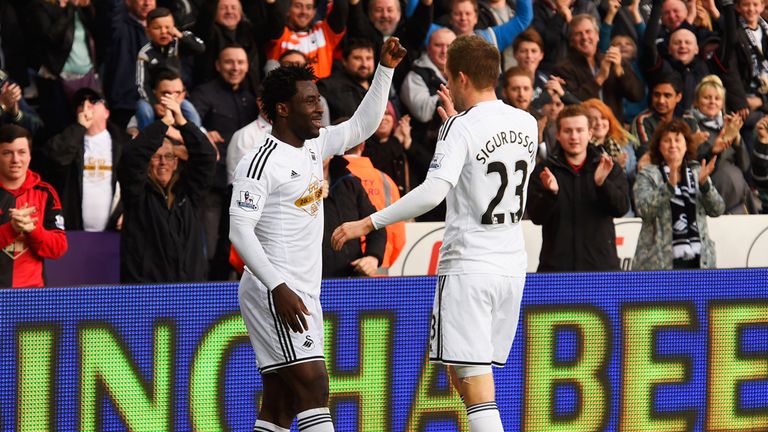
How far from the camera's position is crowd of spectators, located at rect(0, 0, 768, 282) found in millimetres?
8742

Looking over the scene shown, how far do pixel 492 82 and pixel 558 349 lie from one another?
81.7 inches

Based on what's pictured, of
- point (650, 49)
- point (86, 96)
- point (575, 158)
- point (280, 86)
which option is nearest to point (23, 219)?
point (86, 96)

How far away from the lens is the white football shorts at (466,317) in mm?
6070

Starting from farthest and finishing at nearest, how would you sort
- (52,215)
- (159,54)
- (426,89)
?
(426,89) < (159,54) < (52,215)

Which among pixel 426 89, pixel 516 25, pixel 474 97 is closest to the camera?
pixel 474 97

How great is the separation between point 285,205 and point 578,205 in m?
3.57

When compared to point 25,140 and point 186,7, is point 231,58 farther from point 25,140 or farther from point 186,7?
point 25,140

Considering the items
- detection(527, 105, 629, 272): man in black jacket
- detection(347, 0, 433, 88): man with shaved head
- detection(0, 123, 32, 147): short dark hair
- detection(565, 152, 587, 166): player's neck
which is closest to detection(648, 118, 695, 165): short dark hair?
detection(527, 105, 629, 272): man in black jacket

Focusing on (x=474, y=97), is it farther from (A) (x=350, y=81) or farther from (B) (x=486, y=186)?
(A) (x=350, y=81)

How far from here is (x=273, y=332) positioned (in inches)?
232

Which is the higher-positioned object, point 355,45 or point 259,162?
point 355,45

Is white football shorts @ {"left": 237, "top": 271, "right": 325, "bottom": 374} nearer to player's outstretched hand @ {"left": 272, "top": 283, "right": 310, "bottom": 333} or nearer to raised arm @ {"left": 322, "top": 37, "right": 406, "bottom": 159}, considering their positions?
player's outstretched hand @ {"left": 272, "top": 283, "right": 310, "bottom": 333}

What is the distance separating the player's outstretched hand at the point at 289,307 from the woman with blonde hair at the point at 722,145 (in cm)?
675

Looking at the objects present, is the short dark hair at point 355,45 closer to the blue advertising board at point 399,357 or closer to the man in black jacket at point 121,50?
the man in black jacket at point 121,50
